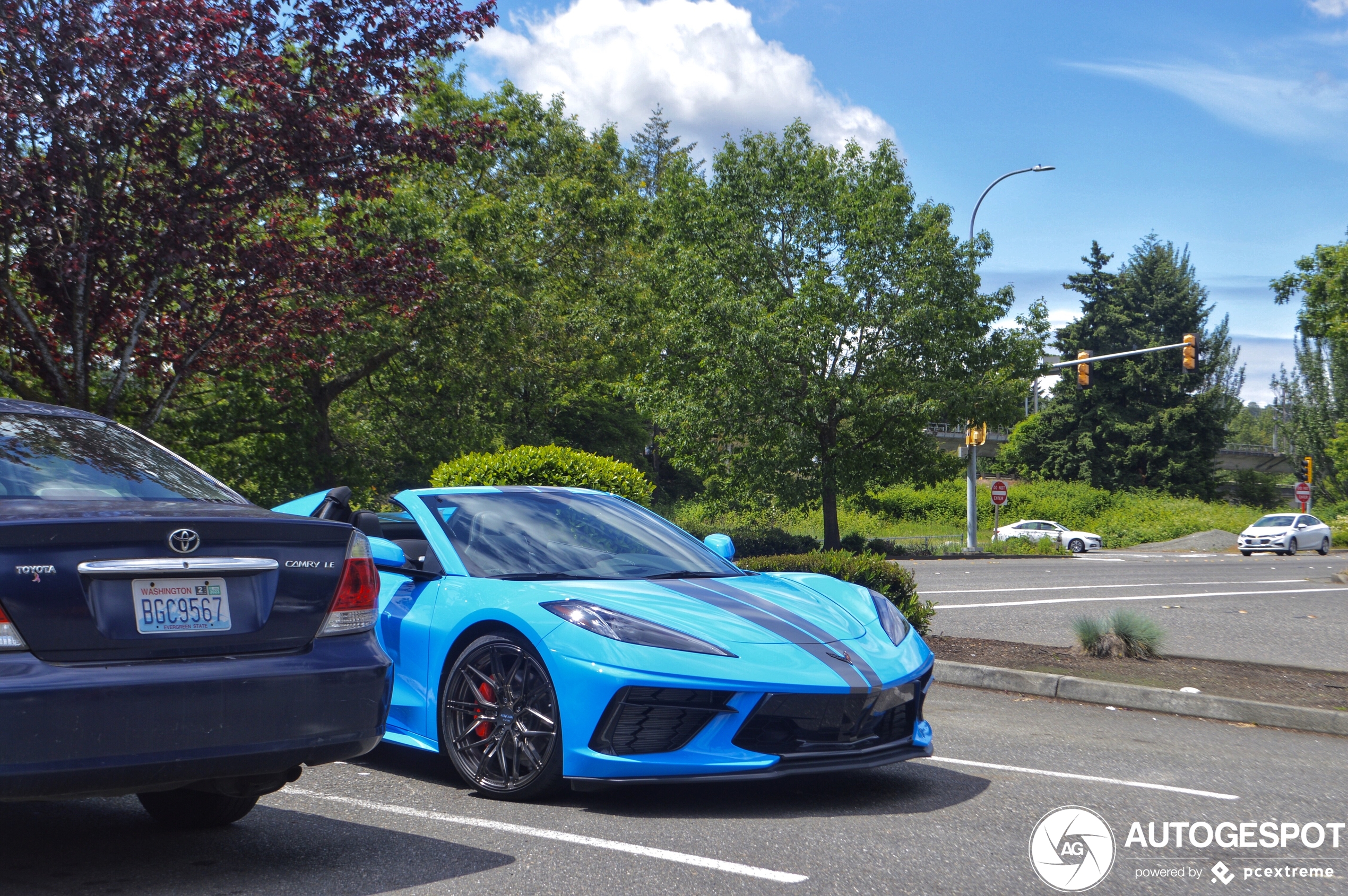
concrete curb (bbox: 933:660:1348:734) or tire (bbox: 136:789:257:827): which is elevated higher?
tire (bbox: 136:789:257:827)

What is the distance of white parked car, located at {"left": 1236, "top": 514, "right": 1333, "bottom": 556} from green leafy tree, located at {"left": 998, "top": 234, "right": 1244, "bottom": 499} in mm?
17490

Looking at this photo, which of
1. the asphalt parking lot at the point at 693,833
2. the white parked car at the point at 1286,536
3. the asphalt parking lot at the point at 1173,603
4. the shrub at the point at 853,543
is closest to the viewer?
the asphalt parking lot at the point at 693,833

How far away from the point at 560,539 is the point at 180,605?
238 cm

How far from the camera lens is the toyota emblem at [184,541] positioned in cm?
338

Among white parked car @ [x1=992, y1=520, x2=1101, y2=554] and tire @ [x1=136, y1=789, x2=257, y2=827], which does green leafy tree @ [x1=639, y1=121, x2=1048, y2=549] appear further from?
tire @ [x1=136, y1=789, x2=257, y2=827]

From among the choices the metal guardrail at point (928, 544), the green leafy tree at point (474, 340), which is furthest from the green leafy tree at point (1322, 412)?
the green leafy tree at point (474, 340)

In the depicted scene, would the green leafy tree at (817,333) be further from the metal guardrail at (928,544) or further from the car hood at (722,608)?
the car hood at (722,608)

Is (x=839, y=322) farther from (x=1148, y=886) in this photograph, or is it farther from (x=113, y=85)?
(x=1148, y=886)

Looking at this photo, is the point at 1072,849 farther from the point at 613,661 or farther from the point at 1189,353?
the point at 1189,353

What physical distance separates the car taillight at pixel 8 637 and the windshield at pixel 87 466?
0.59 m

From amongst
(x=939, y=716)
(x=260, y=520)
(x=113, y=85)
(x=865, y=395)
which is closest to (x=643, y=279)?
(x=865, y=395)

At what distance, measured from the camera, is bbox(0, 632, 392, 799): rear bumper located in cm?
305

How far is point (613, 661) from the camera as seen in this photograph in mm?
4457

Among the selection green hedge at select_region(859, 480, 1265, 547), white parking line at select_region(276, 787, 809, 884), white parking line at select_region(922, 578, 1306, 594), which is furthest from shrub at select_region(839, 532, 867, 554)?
white parking line at select_region(276, 787, 809, 884)
